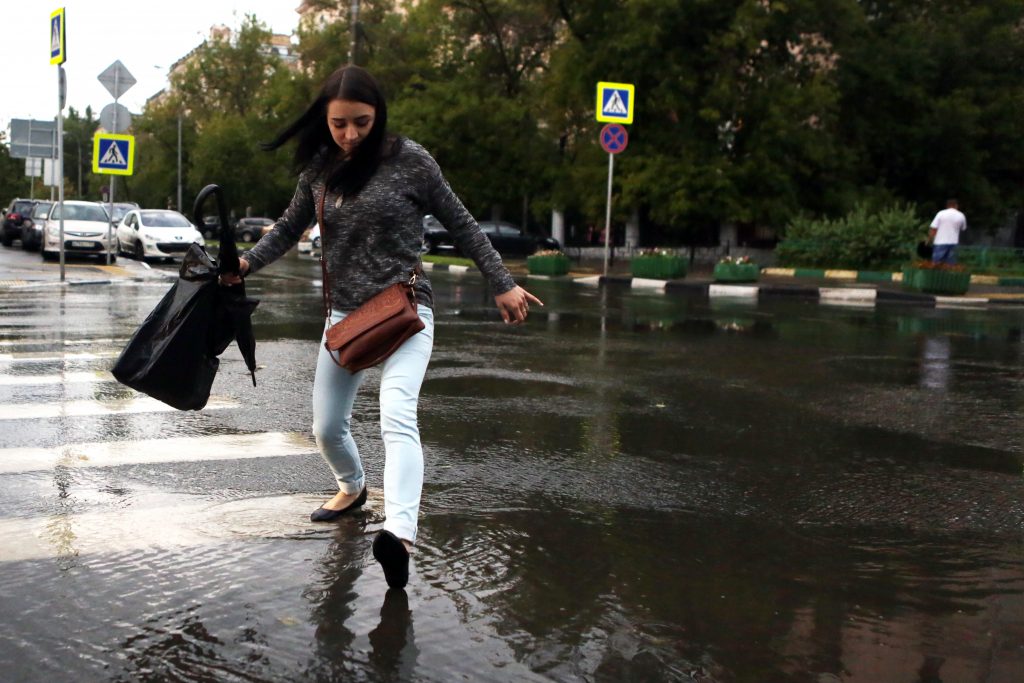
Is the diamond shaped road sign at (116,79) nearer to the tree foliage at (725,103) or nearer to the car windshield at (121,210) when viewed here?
the tree foliage at (725,103)

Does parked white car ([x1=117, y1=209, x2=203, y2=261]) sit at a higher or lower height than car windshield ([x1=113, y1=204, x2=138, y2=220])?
lower

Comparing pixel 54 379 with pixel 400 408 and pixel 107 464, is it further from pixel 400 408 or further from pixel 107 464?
pixel 400 408

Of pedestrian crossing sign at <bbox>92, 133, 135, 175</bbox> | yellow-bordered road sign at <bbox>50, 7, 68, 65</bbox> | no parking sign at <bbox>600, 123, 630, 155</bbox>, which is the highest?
yellow-bordered road sign at <bbox>50, 7, 68, 65</bbox>

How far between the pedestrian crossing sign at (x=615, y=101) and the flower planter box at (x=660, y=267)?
125 inches

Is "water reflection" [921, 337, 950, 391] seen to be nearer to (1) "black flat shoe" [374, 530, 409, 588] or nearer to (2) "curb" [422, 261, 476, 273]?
(1) "black flat shoe" [374, 530, 409, 588]

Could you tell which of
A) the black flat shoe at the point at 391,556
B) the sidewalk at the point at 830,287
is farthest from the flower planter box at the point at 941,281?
the black flat shoe at the point at 391,556

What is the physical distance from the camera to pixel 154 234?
3122cm

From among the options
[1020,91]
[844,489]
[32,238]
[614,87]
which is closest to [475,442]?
[844,489]

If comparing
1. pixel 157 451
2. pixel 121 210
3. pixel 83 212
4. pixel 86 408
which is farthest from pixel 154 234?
pixel 157 451

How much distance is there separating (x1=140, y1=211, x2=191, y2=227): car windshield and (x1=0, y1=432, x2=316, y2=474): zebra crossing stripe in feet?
87.9

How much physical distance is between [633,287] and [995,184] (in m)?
20.4

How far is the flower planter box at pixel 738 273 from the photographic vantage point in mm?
24656

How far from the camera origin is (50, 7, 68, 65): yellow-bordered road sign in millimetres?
18234

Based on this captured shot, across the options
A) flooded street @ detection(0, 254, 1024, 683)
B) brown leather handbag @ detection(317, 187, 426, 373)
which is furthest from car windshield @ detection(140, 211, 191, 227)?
brown leather handbag @ detection(317, 187, 426, 373)
